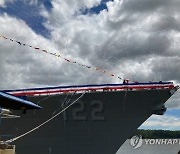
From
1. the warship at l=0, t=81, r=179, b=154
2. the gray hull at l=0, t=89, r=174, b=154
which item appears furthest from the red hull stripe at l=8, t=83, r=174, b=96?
the gray hull at l=0, t=89, r=174, b=154

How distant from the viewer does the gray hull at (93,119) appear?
69.9 ft

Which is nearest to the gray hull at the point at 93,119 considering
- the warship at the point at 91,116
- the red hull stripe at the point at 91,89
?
the warship at the point at 91,116

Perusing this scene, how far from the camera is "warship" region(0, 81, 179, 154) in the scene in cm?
2133

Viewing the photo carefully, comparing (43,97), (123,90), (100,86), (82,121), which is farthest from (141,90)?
(43,97)

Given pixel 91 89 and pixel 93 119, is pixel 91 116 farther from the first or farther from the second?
pixel 91 89

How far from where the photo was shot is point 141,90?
21266mm

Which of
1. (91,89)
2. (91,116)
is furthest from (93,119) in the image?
(91,89)

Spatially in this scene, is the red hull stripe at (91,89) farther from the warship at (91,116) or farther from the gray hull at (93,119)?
the gray hull at (93,119)

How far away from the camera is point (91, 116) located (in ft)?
70.4

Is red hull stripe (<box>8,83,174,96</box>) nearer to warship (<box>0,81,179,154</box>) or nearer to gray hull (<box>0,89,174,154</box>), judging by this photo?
warship (<box>0,81,179,154</box>)

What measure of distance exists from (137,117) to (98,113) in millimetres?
2257

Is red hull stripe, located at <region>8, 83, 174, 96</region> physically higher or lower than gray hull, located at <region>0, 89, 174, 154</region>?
higher

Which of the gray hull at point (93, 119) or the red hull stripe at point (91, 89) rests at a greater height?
the red hull stripe at point (91, 89)

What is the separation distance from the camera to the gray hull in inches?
839
